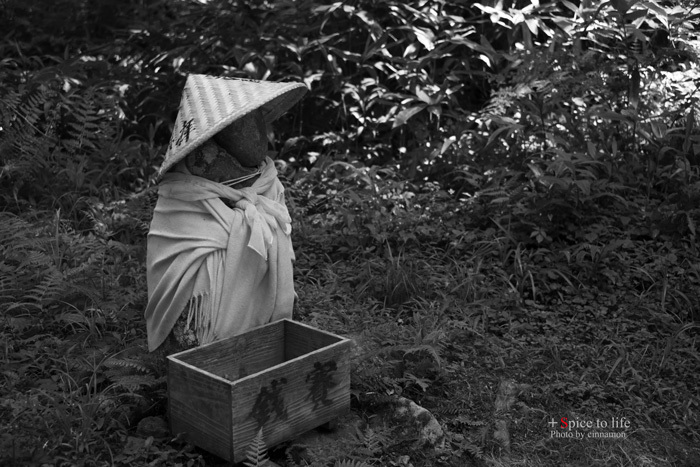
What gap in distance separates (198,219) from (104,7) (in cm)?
463

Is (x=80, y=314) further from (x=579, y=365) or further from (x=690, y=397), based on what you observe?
(x=690, y=397)

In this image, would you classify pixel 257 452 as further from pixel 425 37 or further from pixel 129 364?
pixel 425 37

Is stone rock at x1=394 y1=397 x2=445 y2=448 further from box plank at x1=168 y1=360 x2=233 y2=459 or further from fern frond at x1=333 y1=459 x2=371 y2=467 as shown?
box plank at x1=168 y1=360 x2=233 y2=459

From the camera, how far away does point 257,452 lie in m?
3.12

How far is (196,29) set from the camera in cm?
711

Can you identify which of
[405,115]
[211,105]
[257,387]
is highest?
[211,105]

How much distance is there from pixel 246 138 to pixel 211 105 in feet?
0.79

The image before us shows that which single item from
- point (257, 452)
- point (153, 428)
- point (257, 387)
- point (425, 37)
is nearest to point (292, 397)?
point (257, 387)

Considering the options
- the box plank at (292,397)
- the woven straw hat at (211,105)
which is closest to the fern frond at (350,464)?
the box plank at (292,397)

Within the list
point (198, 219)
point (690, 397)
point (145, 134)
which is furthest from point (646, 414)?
point (145, 134)

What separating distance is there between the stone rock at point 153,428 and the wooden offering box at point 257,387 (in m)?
0.05

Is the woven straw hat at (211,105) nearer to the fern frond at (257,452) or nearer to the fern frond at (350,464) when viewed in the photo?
the fern frond at (257,452)

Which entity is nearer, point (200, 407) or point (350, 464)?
point (350, 464)

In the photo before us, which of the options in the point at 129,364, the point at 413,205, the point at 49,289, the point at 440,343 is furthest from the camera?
the point at 413,205
